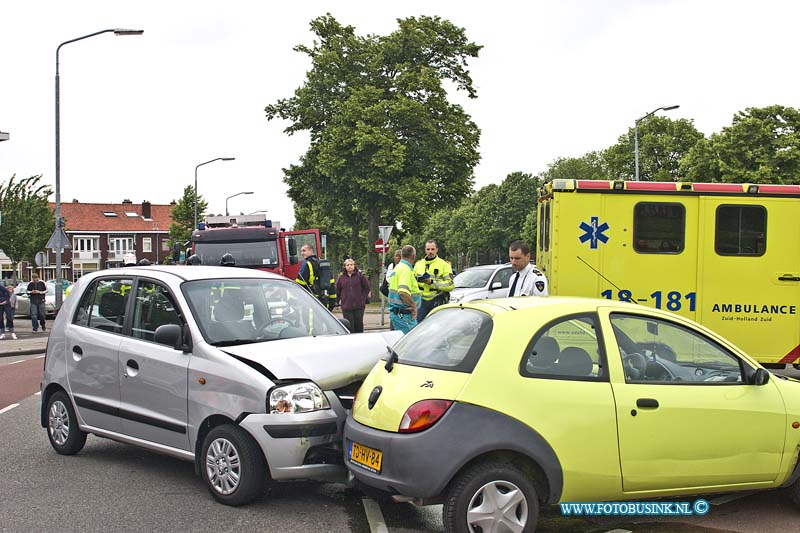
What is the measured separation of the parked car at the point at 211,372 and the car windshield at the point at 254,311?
0.04ft

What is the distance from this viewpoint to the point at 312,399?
5824mm

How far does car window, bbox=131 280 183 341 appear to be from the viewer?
672 centimetres

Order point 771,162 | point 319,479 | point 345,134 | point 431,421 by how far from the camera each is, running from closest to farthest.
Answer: point 431,421 < point 319,479 < point 345,134 < point 771,162

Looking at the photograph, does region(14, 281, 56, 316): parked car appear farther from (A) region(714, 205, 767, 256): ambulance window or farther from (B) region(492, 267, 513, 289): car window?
(A) region(714, 205, 767, 256): ambulance window

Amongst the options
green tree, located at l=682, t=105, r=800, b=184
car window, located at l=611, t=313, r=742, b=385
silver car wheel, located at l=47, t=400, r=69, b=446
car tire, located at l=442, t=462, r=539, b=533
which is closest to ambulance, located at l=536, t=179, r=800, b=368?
car window, located at l=611, t=313, r=742, b=385

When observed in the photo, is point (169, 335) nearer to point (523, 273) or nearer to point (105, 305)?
point (105, 305)

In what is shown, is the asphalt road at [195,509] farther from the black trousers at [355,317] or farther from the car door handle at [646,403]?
the black trousers at [355,317]

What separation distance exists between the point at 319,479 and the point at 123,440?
2.07 m

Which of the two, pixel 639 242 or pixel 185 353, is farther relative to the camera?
pixel 639 242

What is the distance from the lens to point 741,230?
432 inches

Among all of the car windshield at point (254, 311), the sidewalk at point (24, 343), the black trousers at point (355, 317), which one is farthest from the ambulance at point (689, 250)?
the sidewalk at point (24, 343)

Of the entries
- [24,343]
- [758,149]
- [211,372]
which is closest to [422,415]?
[211,372]

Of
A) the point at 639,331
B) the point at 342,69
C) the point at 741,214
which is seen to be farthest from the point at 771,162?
the point at 639,331

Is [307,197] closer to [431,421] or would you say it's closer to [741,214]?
[741,214]
